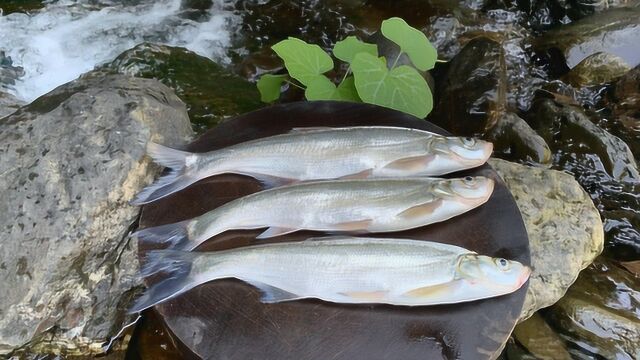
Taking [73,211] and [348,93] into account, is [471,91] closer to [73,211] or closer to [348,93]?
[348,93]

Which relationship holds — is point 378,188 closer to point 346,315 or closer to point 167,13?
point 346,315

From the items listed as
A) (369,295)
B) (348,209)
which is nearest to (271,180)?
(348,209)

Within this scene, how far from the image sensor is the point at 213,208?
10.4ft

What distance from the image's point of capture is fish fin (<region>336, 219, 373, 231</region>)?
3.11m

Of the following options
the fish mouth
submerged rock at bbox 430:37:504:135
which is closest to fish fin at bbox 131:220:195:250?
the fish mouth

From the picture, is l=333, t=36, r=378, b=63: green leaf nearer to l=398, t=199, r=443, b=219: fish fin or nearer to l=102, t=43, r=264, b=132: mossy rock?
l=102, t=43, r=264, b=132: mossy rock

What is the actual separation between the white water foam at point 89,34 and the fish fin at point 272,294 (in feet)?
14.6

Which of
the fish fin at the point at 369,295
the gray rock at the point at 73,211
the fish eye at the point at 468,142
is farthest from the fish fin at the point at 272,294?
the fish eye at the point at 468,142

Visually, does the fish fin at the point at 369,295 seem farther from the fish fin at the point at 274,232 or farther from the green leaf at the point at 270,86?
the green leaf at the point at 270,86

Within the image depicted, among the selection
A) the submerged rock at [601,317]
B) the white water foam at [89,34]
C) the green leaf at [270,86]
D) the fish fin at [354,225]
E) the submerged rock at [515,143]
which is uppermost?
the fish fin at [354,225]

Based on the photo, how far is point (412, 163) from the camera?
3436mm

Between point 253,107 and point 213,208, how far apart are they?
2.15 m

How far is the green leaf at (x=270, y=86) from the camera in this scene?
483 cm

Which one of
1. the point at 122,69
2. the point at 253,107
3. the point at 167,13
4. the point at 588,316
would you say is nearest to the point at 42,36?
the point at 167,13
